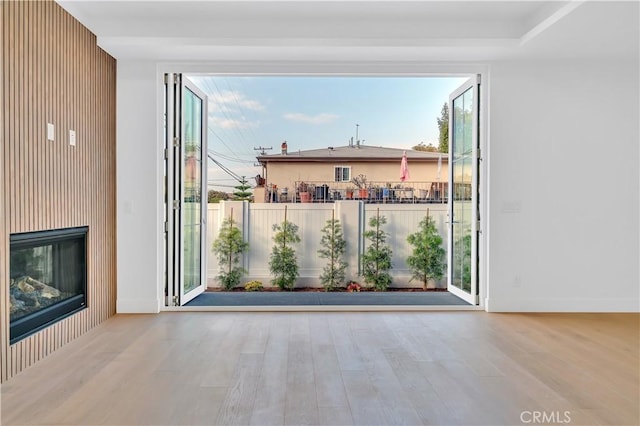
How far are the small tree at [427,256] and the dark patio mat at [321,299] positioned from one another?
1763mm

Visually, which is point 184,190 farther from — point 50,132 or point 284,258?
point 284,258

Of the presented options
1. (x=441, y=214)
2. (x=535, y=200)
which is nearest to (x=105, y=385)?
(x=535, y=200)

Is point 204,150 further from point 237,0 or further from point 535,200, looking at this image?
point 535,200

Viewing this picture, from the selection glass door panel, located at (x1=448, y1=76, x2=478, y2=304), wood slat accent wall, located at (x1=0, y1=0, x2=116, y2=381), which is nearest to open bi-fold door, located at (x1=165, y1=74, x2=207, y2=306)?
wood slat accent wall, located at (x1=0, y1=0, x2=116, y2=381)

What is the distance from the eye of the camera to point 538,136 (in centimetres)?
436

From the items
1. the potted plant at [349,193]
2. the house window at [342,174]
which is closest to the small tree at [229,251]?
the potted plant at [349,193]

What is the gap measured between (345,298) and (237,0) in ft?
10.4

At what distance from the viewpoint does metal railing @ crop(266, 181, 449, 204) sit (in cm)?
813

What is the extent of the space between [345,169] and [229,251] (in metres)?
2.98

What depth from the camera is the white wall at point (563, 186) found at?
435 cm

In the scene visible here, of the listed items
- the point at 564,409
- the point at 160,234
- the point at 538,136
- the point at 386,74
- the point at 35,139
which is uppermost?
the point at 386,74

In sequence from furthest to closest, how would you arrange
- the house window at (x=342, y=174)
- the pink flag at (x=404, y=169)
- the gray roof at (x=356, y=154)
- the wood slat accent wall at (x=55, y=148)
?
the house window at (x=342, y=174)
the gray roof at (x=356, y=154)
the pink flag at (x=404, y=169)
the wood slat accent wall at (x=55, y=148)

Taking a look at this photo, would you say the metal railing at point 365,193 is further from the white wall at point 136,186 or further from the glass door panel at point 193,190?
the white wall at point 136,186

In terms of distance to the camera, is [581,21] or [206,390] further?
[581,21]
